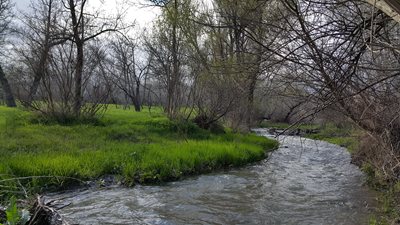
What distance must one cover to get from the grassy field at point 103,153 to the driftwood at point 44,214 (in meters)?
2.01

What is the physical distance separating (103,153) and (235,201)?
14.5 ft

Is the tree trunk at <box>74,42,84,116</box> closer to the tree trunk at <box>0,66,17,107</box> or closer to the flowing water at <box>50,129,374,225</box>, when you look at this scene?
the flowing water at <box>50,129,374,225</box>

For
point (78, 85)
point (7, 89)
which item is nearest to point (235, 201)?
point (78, 85)

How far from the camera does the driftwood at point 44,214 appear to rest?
13.6ft

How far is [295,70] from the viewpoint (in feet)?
18.1

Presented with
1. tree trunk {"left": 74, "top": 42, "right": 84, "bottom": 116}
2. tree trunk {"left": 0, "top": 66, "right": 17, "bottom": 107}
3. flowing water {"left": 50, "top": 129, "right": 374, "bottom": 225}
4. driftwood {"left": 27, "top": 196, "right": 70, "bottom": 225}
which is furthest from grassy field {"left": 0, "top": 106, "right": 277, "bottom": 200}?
tree trunk {"left": 0, "top": 66, "right": 17, "bottom": 107}

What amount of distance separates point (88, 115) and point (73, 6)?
6.32m

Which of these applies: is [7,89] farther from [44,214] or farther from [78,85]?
[44,214]

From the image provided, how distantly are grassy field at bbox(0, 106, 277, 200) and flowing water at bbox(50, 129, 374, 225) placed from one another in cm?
58

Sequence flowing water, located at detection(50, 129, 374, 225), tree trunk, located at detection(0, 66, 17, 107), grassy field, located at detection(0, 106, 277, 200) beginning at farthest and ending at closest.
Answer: tree trunk, located at detection(0, 66, 17, 107) < grassy field, located at detection(0, 106, 277, 200) < flowing water, located at detection(50, 129, 374, 225)

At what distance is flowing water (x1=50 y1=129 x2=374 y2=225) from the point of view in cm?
629

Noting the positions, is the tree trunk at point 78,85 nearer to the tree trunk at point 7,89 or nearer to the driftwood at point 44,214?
the driftwood at point 44,214

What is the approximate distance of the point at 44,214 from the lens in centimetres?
420

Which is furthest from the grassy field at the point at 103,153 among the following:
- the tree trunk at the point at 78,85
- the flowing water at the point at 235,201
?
the tree trunk at the point at 78,85
